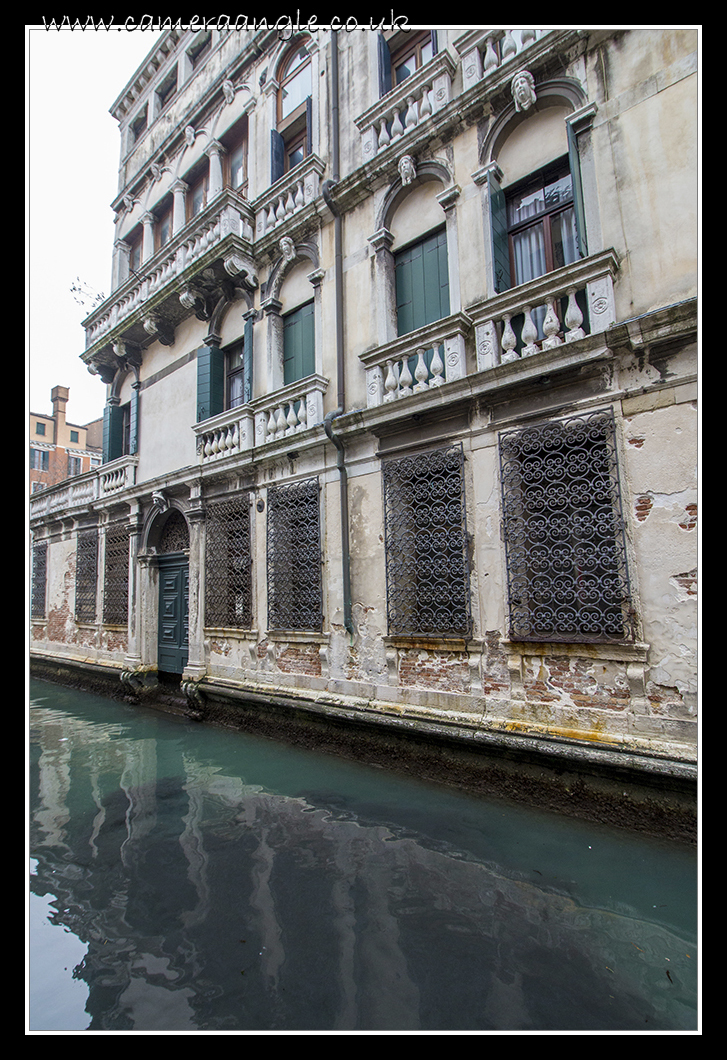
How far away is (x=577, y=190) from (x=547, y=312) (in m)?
1.27

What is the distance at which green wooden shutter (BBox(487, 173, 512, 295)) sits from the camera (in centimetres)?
553

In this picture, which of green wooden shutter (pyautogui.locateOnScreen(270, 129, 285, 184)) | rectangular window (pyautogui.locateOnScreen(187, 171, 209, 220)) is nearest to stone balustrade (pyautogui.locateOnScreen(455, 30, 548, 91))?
green wooden shutter (pyautogui.locateOnScreen(270, 129, 285, 184))

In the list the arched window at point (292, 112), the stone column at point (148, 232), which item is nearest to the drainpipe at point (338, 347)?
the arched window at point (292, 112)

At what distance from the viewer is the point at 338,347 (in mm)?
6938

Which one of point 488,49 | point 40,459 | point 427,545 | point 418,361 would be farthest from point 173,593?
point 40,459

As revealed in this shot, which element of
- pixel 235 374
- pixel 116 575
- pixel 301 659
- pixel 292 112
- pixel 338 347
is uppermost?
pixel 292 112

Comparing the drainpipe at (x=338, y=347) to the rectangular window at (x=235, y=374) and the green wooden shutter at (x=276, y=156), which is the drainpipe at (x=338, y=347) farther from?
the rectangular window at (x=235, y=374)

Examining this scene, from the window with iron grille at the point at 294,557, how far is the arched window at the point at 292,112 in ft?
19.2

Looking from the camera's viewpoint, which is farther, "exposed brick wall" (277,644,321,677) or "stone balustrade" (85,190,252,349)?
"stone balustrade" (85,190,252,349)

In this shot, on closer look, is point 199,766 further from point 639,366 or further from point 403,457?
point 639,366

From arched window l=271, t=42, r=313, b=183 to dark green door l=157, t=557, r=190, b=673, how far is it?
7.28 meters

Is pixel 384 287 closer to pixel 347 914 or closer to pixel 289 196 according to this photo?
pixel 289 196

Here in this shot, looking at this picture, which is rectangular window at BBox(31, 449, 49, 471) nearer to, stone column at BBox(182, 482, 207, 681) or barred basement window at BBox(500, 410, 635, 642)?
stone column at BBox(182, 482, 207, 681)

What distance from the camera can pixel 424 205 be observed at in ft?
21.4
